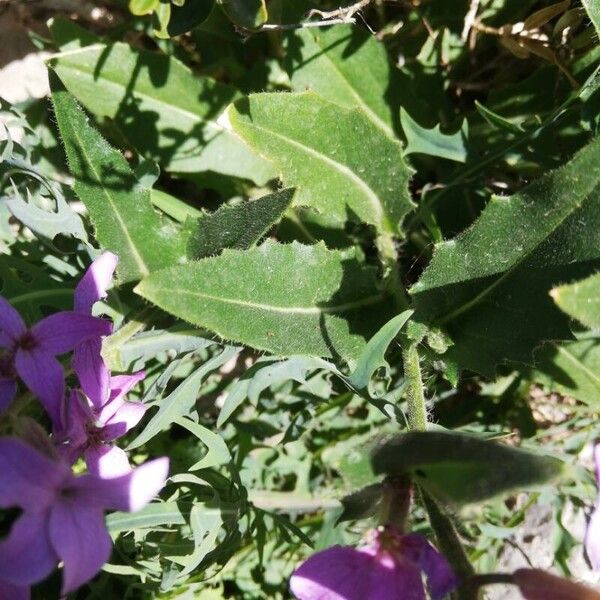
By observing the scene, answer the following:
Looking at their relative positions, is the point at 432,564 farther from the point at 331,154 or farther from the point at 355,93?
the point at 355,93

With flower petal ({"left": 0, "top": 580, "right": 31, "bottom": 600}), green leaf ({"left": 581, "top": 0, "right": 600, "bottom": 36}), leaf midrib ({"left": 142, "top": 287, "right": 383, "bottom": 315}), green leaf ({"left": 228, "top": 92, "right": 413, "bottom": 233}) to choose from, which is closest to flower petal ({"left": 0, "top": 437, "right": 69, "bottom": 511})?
flower petal ({"left": 0, "top": 580, "right": 31, "bottom": 600})

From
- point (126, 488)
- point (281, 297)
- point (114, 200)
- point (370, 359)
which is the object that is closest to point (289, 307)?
point (281, 297)

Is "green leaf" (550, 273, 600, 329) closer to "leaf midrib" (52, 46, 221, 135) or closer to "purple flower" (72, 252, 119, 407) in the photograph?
"purple flower" (72, 252, 119, 407)

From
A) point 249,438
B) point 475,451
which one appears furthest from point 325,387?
point 475,451

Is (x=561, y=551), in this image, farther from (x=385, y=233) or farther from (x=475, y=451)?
(x=475, y=451)

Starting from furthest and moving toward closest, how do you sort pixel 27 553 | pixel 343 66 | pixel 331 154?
pixel 343 66
pixel 331 154
pixel 27 553

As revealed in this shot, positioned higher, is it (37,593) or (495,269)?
(495,269)
